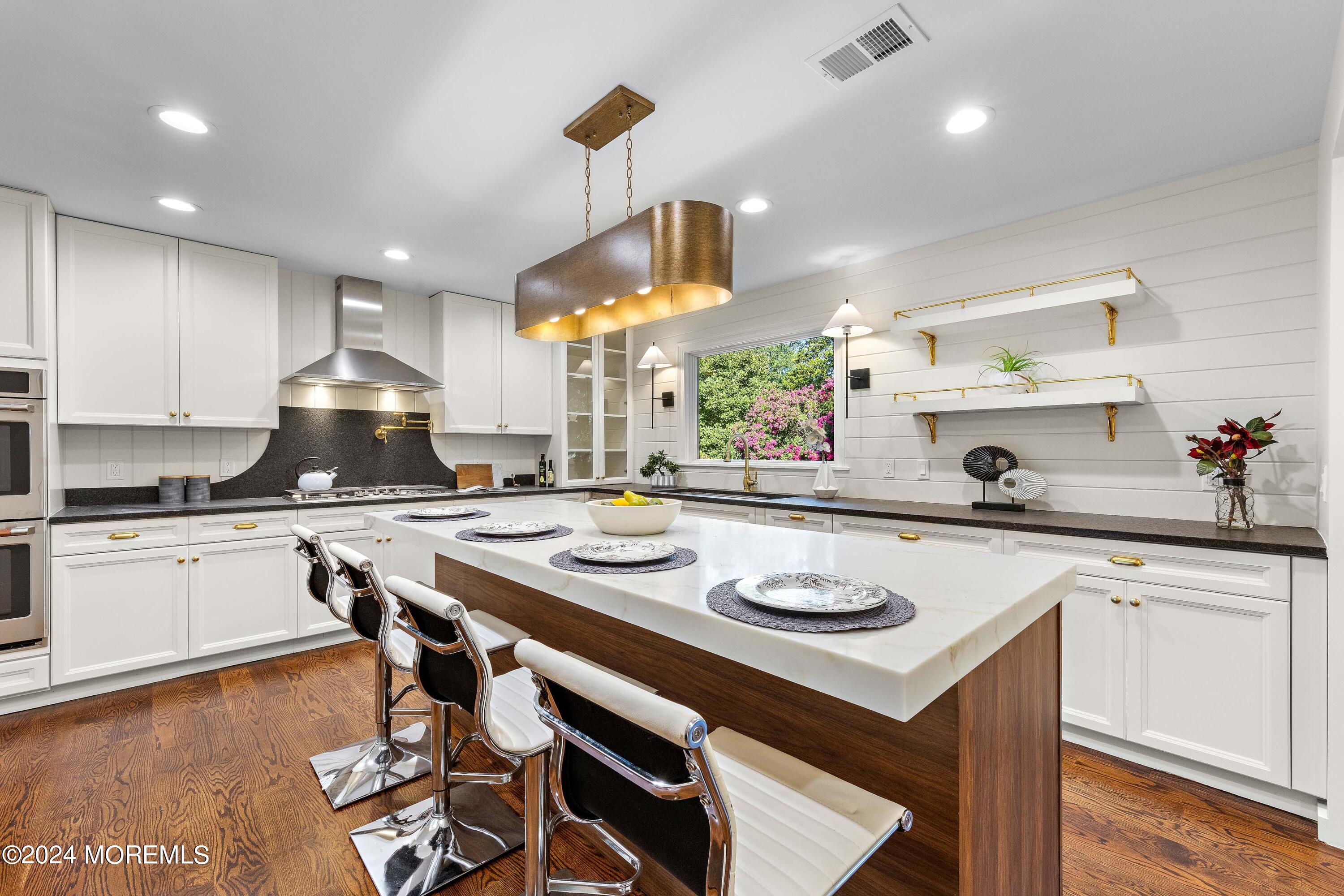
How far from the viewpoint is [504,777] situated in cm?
174

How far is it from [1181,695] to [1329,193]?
176 cm

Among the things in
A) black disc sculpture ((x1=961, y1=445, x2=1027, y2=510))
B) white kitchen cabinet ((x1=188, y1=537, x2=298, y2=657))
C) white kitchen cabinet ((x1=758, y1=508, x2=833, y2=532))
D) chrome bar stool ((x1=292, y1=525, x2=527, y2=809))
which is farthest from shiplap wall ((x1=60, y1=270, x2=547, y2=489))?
black disc sculpture ((x1=961, y1=445, x2=1027, y2=510))

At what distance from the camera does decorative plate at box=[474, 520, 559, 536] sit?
2.00 metres

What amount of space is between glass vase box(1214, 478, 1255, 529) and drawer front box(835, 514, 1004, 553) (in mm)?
823

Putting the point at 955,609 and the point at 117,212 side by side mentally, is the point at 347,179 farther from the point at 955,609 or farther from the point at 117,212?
the point at 955,609

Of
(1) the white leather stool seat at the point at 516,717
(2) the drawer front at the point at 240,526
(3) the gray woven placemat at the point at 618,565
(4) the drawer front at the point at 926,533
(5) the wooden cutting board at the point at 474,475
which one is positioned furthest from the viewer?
(5) the wooden cutting board at the point at 474,475

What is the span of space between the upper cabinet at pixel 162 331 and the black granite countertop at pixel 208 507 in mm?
465

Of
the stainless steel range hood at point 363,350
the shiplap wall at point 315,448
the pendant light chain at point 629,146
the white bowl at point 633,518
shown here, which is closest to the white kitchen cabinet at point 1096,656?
the white bowl at point 633,518

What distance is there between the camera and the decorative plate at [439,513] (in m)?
2.55

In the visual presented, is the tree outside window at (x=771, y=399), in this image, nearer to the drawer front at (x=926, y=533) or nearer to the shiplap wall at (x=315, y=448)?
the drawer front at (x=926, y=533)

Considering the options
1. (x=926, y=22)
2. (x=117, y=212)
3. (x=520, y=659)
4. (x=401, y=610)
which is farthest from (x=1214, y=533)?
(x=117, y=212)

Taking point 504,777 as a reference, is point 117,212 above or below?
above

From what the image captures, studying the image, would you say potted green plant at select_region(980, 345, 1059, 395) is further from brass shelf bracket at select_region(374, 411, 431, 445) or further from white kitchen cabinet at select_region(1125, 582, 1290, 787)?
brass shelf bracket at select_region(374, 411, 431, 445)

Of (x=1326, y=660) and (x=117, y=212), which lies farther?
(x=117, y=212)
